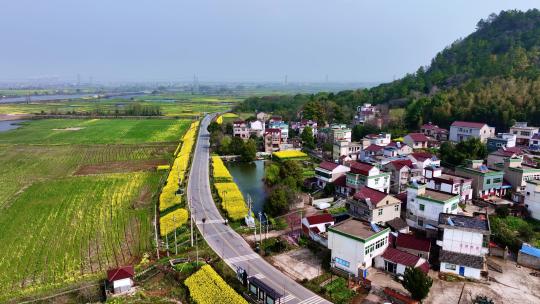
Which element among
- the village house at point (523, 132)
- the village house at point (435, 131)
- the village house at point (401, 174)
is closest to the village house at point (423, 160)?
the village house at point (401, 174)

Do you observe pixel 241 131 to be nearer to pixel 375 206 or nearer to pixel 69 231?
pixel 69 231

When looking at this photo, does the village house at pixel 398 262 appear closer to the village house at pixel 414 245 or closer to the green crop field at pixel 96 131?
the village house at pixel 414 245

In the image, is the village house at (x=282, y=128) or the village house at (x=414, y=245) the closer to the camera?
the village house at (x=414, y=245)

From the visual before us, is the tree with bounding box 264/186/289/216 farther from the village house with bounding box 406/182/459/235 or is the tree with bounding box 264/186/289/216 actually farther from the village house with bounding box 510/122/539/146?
the village house with bounding box 510/122/539/146

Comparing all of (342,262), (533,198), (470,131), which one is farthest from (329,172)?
(470,131)

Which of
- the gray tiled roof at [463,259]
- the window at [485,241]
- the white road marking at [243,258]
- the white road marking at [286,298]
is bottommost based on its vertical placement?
the white road marking at [286,298]

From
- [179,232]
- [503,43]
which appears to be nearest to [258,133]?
[179,232]
